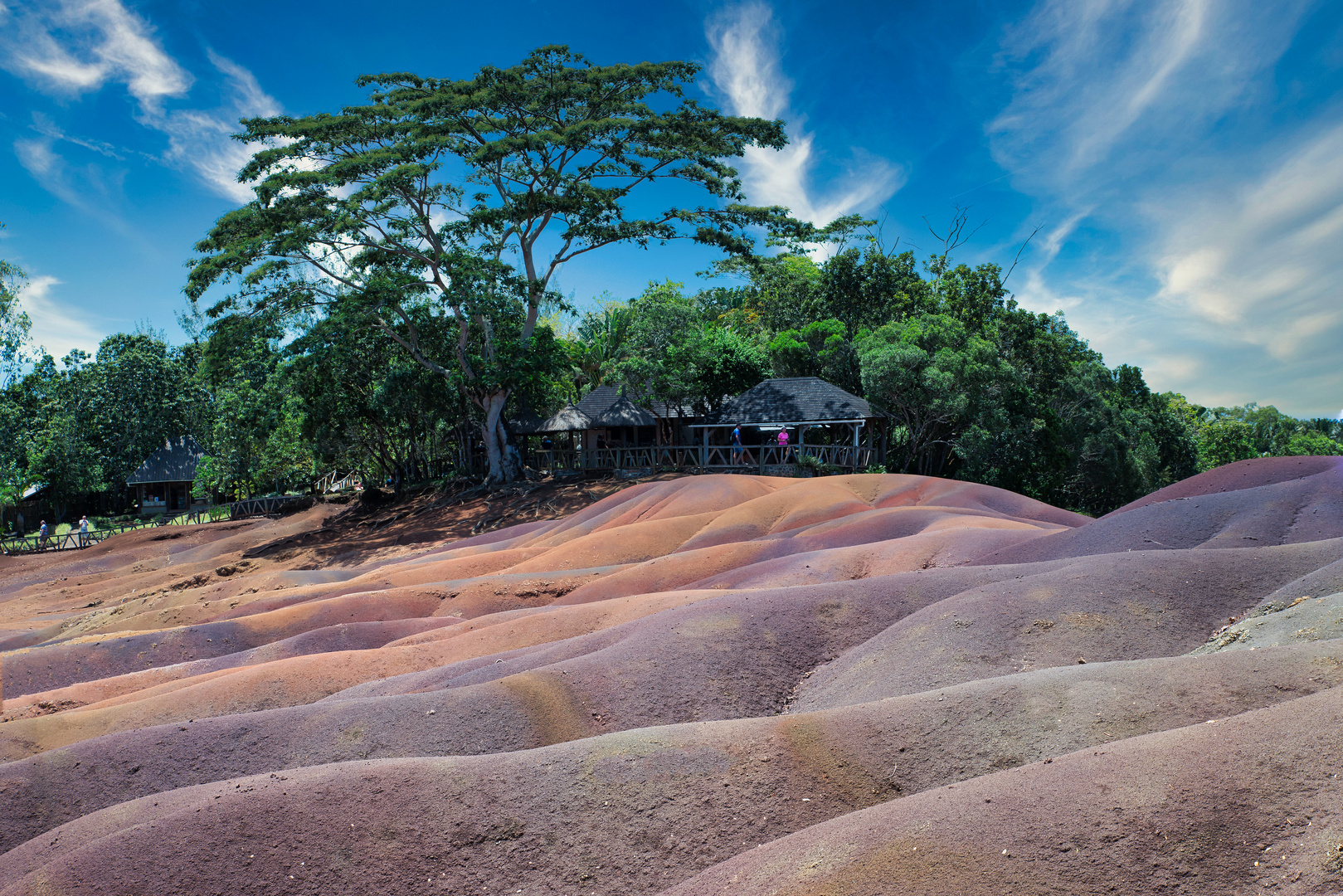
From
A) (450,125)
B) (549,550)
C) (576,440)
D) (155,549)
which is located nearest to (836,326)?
(576,440)

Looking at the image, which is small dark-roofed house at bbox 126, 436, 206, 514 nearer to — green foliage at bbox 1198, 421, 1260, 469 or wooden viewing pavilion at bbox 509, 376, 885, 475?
wooden viewing pavilion at bbox 509, 376, 885, 475

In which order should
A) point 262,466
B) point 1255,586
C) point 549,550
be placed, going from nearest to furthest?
point 1255,586 < point 549,550 < point 262,466

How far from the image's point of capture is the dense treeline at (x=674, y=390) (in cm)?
3275

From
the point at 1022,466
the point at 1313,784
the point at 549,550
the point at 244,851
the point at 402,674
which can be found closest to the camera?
the point at 1313,784

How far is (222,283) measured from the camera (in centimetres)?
2812

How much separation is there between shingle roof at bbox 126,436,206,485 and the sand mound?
36.9m

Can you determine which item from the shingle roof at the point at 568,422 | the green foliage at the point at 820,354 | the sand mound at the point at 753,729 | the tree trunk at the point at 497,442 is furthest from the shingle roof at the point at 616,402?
the sand mound at the point at 753,729

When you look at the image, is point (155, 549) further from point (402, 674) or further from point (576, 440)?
point (402, 674)

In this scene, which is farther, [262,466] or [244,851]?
[262,466]

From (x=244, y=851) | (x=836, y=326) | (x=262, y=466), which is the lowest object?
(x=244, y=851)

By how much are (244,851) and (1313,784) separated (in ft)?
23.2

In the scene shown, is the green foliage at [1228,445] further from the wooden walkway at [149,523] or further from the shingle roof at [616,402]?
the wooden walkway at [149,523]

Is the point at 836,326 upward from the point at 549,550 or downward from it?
upward

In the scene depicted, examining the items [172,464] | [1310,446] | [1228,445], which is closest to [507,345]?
[172,464]
